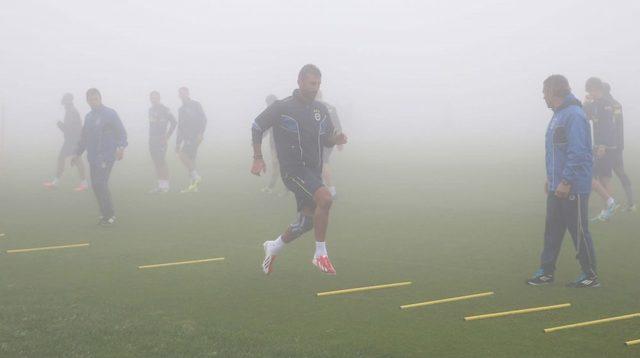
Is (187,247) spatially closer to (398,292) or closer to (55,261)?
(55,261)

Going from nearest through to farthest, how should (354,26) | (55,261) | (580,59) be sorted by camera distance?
1. (55,261)
2. (580,59)
3. (354,26)

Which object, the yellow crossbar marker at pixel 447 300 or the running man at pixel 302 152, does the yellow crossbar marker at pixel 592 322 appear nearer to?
the yellow crossbar marker at pixel 447 300

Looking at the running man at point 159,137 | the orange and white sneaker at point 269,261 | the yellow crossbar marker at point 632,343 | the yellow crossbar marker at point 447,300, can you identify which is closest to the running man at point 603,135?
the yellow crossbar marker at point 447,300

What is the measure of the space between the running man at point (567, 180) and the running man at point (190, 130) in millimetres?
9494

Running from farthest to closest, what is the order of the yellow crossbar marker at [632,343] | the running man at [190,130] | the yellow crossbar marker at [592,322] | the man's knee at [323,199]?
1. the running man at [190,130]
2. the man's knee at [323,199]
3. the yellow crossbar marker at [592,322]
4. the yellow crossbar marker at [632,343]

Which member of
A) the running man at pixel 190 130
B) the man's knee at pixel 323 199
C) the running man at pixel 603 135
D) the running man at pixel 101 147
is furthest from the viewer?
the running man at pixel 190 130

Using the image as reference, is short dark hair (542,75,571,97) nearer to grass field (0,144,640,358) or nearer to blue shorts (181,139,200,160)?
grass field (0,144,640,358)

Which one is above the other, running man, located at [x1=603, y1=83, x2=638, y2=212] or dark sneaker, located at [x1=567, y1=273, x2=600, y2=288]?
running man, located at [x1=603, y1=83, x2=638, y2=212]

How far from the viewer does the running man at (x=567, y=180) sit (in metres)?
7.14

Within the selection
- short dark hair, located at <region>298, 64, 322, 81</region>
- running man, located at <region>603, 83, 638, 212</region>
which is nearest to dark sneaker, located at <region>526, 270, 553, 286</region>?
short dark hair, located at <region>298, 64, 322, 81</region>

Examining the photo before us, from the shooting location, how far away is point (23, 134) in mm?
41500

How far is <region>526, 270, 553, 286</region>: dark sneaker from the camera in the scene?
7.47 metres

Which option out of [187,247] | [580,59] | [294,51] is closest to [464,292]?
[187,247]

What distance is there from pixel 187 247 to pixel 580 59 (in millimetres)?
97008
